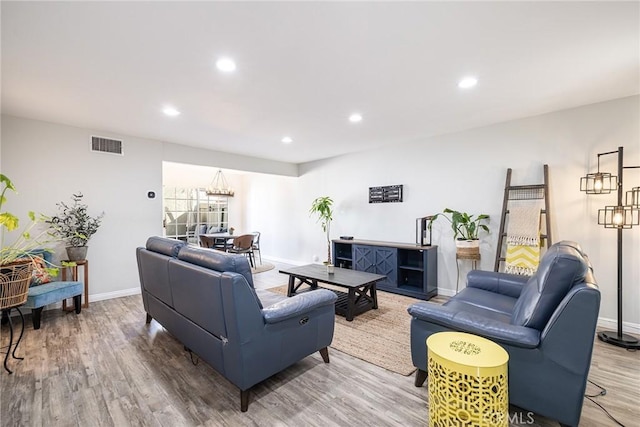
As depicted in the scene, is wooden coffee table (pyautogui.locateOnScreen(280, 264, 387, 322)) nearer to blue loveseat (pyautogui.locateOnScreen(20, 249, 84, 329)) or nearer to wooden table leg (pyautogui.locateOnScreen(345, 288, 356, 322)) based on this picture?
wooden table leg (pyautogui.locateOnScreen(345, 288, 356, 322))

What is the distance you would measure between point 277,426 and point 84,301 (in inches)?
149

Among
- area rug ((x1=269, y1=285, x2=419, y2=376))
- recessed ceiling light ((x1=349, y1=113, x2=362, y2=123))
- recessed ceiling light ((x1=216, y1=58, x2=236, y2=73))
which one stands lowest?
area rug ((x1=269, y1=285, x2=419, y2=376))

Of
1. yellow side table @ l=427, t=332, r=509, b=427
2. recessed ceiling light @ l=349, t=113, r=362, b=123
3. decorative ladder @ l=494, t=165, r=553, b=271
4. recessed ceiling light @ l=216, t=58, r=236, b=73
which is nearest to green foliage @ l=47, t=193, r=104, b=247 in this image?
recessed ceiling light @ l=216, t=58, r=236, b=73

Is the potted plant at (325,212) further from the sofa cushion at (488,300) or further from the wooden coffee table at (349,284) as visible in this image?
the sofa cushion at (488,300)

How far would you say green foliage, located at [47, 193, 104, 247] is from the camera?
382 cm

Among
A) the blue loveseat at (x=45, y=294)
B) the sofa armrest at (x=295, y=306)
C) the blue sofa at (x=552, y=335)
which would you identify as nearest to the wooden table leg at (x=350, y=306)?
the sofa armrest at (x=295, y=306)

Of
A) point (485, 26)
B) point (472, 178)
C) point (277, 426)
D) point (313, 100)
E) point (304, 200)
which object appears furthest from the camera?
point (304, 200)

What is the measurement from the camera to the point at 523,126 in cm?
375

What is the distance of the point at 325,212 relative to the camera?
237 inches

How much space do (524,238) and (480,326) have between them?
2.45 m

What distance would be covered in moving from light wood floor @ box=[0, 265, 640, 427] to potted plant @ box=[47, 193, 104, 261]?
4.08 ft

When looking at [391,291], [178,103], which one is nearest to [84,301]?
[178,103]

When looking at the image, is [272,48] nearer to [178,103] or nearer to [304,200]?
[178,103]

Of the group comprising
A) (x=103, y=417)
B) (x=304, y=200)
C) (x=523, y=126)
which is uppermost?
(x=523, y=126)
